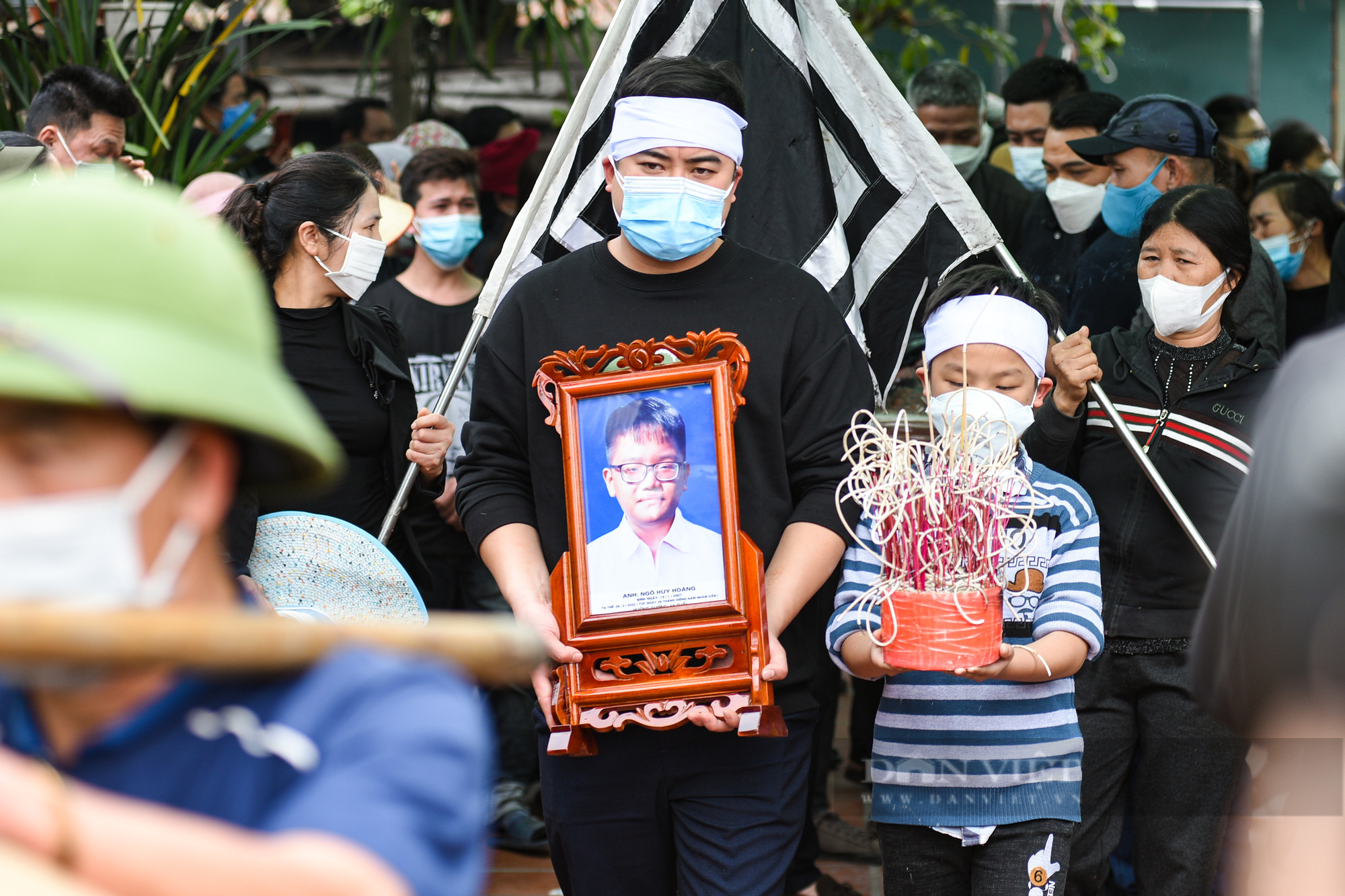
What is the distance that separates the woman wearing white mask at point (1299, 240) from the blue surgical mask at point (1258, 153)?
2482 millimetres

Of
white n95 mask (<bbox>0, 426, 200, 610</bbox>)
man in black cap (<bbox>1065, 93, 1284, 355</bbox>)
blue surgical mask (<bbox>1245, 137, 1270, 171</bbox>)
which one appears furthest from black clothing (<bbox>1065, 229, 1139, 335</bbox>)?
blue surgical mask (<bbox>1245, 137, 1270, 171</bbox>)

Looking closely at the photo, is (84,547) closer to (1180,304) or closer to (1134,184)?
(1180,304)

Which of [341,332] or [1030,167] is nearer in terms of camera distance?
[341,332]

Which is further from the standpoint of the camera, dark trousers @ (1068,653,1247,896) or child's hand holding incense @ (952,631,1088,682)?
dark trousers @ (1068,653,1247,896)

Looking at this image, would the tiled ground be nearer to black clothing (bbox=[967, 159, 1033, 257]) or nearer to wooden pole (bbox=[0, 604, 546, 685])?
black clothing (bbox=[967, 159, 1033, 257])

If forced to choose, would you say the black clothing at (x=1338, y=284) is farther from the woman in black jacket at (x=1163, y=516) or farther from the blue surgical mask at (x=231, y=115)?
the blue surgical mask at (x=231, y=115)

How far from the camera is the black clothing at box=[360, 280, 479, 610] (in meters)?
4.33

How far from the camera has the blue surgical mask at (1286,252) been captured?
5316 millimetres

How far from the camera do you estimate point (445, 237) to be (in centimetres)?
461

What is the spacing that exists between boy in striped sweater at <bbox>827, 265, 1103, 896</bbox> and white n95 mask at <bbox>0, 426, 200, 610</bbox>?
173 cm

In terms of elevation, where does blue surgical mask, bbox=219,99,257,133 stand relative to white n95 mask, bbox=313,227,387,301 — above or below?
above

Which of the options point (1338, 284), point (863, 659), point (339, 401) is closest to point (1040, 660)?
point (863, 659)

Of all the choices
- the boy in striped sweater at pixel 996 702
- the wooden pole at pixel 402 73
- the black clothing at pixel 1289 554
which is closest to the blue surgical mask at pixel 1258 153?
the wooden pole at pixel 402 73

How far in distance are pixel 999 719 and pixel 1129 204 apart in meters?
2.27
